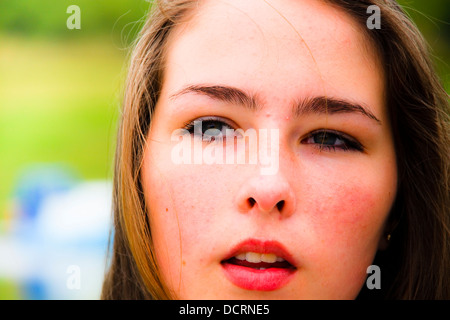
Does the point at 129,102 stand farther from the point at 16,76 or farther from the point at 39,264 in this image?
the point at 16,76

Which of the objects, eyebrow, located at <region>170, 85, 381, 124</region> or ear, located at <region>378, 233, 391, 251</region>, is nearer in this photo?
eyebrow, located at <region>170, 85, 381, 124</region>

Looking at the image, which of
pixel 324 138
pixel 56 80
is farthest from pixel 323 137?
pixel 56 80

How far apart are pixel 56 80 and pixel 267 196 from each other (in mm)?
5556

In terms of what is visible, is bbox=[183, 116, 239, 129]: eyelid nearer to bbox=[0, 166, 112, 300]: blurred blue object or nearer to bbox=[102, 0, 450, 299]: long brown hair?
bbox=[102, 0, 450, 299]: long brown hair

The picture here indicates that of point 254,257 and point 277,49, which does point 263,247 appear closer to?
point 254,257

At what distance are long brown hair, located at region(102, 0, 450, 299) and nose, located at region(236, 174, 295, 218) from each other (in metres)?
0.41

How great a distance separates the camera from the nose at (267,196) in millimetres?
1353

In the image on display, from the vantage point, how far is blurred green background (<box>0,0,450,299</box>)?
5.51m

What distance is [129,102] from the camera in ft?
5.73

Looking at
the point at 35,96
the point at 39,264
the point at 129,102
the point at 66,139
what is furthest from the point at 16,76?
the point at 129,102

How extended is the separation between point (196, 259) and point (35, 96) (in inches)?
204

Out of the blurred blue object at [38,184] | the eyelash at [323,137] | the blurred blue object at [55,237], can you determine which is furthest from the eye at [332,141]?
the blurred blue object at [38,184]

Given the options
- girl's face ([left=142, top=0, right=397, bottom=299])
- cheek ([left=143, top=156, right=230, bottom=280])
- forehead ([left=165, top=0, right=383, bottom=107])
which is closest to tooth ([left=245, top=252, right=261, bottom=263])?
girl's face ([left=142, top=0, right=397, bottom=299])
